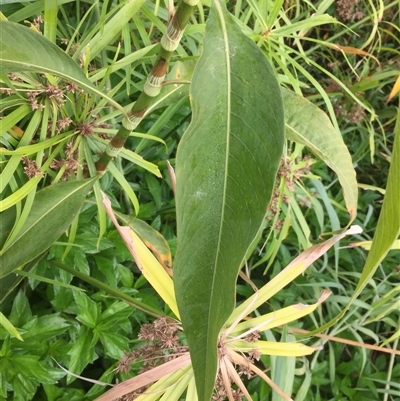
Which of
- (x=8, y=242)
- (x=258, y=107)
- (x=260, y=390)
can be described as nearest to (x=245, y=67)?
(x=258, y=107)

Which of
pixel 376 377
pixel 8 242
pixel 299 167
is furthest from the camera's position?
pixel 376 377

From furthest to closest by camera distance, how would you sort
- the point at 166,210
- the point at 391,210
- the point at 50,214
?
the point at 166,210, the point at 50,214, the point at 391,210

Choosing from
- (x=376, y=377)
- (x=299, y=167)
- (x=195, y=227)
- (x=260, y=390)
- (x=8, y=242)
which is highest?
(x=195, y=227)

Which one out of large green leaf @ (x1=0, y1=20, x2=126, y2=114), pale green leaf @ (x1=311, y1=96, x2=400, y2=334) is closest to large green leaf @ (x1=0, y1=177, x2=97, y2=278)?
large green leaf @ (x1=0, y1=20, x2=126, y2=114)

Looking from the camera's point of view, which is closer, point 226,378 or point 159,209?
point 226,378

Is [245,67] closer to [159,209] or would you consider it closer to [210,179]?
[210,179]

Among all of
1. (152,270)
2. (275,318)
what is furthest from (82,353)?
(275,318)

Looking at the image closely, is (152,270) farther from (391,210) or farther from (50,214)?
(391,210)

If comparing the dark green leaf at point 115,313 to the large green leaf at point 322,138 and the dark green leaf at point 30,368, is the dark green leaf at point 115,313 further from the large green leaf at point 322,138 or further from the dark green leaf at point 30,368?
the large green leaf at point 322,138
